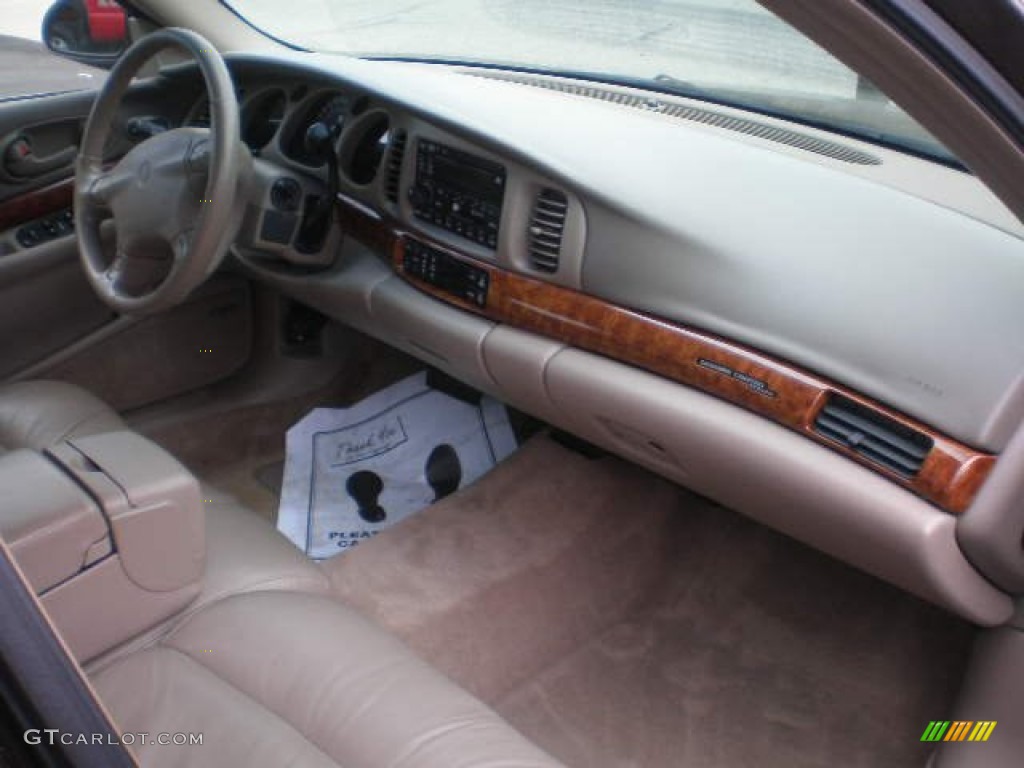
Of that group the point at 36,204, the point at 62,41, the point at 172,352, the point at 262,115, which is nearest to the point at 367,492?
the point at 172,352

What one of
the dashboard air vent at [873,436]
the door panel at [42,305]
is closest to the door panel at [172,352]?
the door panel at [42,305]

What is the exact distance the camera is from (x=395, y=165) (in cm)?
184

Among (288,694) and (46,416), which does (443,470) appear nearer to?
(46,416)

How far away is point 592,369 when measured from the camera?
1.57 m

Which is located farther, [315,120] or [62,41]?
[62,41]

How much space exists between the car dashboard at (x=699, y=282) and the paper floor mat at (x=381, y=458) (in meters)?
0.32

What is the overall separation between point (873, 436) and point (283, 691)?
2.43 ft

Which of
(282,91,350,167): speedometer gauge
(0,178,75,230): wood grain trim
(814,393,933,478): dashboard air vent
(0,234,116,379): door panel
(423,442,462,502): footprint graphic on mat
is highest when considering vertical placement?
(814,393,933,478): dashboard air vent

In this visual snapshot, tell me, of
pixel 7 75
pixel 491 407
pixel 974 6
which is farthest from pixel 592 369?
pixel 7 75

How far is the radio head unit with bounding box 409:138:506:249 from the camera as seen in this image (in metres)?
1.65

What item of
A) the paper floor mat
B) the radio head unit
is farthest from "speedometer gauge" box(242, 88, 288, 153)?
the paper floor mat

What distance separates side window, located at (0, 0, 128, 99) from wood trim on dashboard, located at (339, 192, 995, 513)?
1.03 meters

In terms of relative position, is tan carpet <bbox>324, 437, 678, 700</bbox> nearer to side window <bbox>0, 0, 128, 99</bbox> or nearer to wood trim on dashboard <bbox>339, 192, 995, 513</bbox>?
wood trim on dashboard <bbox>339, 192, 995, 513</bbox>

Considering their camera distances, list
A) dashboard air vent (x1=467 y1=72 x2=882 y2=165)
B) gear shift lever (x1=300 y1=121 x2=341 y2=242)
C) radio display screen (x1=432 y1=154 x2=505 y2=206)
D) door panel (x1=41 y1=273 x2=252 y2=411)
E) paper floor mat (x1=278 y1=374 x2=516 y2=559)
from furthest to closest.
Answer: door panel (x1=41 y1=273 x2=252 y2=411) → paper floor mat (x1=278 y1=374 x2=516 y2=559) → gear shift lever (x1=300 y1=121 x2=341 y2=242) → radio display screen (x1=432 y1=154 x2=505 y2=206) → dashboard air vent (x1=467 y1=72 x2=882 y2=165)
